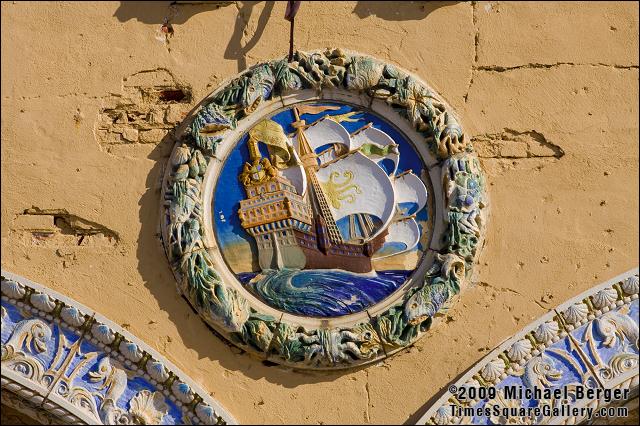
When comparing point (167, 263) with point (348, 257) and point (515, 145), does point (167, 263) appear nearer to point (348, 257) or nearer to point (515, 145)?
point (348, 257)

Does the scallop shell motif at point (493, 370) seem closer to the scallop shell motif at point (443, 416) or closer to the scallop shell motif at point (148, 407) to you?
the scallop shell motif at point (443, 416)

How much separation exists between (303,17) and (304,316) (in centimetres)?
181

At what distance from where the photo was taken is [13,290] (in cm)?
819

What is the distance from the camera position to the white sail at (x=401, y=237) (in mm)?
8117

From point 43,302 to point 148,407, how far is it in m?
0.85

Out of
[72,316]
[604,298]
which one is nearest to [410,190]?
[604,298]

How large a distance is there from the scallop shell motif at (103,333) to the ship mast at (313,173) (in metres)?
1.35

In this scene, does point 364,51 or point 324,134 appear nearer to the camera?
point 324,134

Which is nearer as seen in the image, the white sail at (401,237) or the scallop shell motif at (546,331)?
the scallop shell motif at (546,331)

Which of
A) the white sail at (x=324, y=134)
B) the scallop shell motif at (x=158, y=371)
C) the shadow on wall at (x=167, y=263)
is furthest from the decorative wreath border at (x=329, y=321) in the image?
the scallop shell motif at (x=158, y=371)

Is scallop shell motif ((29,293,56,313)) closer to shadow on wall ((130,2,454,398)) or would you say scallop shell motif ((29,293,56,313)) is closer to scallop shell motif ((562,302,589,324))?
shadow on wall ((130,2,454,398))

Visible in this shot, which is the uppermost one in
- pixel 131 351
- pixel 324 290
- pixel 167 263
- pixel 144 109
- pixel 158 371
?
pixel 144 109

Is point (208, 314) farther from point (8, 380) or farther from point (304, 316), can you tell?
point (8, 380)

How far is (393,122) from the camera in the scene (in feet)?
27.1
